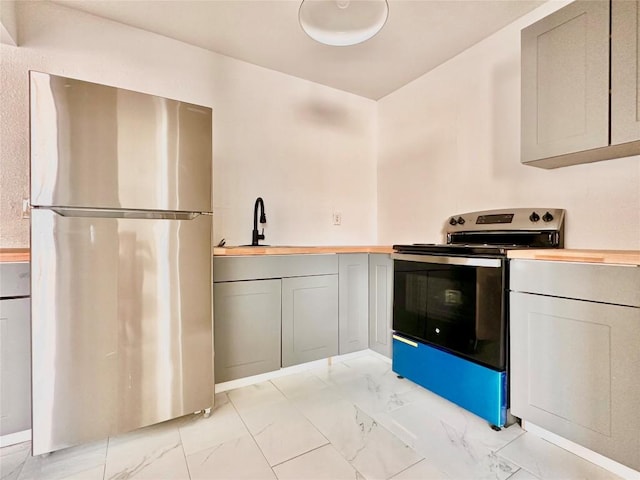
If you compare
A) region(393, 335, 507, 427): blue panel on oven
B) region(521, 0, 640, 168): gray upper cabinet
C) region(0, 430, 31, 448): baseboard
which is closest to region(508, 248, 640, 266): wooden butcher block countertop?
region(521, 0, 640, 168): gray upper cabinet

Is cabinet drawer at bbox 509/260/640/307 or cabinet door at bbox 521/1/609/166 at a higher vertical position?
cabinet door at bbox 521/1/609/166

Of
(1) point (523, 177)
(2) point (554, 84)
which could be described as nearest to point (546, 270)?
(1) point (523, 177)

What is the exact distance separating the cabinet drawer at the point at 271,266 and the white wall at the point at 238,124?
1.54ft

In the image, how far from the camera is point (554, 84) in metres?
1.59

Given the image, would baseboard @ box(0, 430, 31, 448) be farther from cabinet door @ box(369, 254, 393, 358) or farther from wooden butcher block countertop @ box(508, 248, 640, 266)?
wooden butcher block countertop @ box(508, 248, 640, 266)

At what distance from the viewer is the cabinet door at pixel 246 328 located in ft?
6.34

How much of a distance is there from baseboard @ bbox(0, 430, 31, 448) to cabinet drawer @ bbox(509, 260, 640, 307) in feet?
8.12

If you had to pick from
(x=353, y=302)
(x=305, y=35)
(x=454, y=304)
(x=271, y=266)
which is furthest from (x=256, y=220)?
(x=454, y=304)

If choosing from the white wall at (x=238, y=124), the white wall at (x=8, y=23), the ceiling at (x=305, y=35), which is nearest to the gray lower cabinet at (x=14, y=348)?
the white wall at (x=238, y=124)

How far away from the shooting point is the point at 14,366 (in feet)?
4.91

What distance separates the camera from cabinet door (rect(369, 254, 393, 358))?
2.38 m

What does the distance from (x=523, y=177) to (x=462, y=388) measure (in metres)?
1.30

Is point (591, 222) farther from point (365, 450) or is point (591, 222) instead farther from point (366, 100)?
point (366, 100)

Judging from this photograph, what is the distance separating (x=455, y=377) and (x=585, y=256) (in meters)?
0.91
